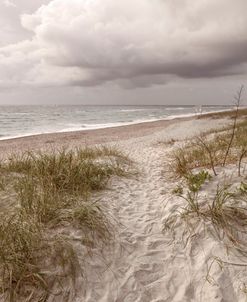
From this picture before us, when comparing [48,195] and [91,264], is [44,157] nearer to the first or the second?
→ [48,195]

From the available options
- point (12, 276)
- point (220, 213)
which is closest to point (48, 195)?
point (12, 276)

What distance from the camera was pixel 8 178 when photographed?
16.6 feet

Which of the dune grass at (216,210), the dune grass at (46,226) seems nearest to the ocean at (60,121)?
the dune grass at (46,226)

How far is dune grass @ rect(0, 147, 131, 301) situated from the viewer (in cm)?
249

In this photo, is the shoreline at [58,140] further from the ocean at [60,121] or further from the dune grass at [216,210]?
the dune grass at [216,210]

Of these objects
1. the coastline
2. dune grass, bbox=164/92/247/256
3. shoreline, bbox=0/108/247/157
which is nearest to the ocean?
the coastline

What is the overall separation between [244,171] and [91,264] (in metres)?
3.68

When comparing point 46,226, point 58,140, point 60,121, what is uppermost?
point 60,121

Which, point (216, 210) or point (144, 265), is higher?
point (216, 210)

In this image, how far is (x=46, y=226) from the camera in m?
3.26

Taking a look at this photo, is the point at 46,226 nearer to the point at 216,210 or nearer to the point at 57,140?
the point at 216,210

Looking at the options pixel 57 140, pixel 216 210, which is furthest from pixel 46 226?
pixel 57 140

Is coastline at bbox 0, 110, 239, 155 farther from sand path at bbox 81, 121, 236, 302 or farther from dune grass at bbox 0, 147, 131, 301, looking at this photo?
sand path at bbox 81, 121, 236, 302

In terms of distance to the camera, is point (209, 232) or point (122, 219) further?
point (122, 219)
